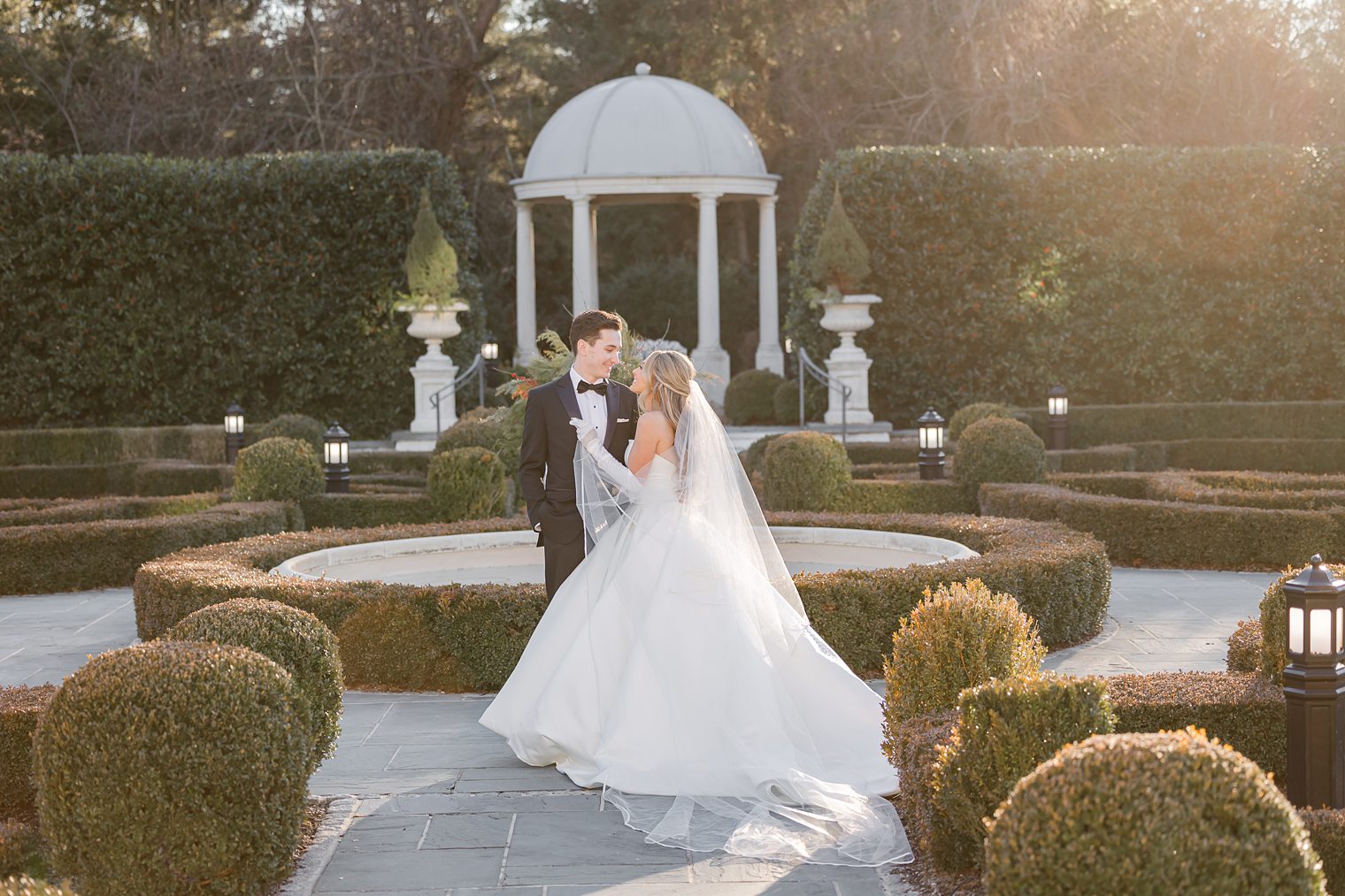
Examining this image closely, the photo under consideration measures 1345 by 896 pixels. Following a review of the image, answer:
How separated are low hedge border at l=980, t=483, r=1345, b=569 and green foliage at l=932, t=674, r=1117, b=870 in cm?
833

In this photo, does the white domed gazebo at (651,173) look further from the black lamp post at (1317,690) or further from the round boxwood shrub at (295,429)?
the black lamp post at (1317,690)

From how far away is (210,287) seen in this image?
77.9ft

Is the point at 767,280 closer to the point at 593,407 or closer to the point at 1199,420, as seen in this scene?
the point at 1199,420

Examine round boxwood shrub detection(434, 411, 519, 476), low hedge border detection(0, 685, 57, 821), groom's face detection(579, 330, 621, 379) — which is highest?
groom's face detection(579, 330, 621, 379)

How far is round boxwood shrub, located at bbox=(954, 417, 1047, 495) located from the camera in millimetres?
14617

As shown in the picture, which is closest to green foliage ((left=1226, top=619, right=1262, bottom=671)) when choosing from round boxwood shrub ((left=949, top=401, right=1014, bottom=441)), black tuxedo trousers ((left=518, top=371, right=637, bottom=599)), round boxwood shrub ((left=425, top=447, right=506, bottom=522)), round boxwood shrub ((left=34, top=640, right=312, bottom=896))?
black tuxedo trousers ((left=518, top=371, right=637, bottom=599))

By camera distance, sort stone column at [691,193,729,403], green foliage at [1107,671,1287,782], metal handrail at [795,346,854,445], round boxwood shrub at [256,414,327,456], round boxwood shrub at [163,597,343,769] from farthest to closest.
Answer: stone column at [691,193,729,403]
metal handrail at [795,346,854,445]
round boxwood shrub at [256,414,327,456]
green foliage at [1107,671,1287,782]
round boxwood shrub at [163,597,343,769]

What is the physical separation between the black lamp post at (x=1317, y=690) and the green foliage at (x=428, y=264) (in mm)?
18204

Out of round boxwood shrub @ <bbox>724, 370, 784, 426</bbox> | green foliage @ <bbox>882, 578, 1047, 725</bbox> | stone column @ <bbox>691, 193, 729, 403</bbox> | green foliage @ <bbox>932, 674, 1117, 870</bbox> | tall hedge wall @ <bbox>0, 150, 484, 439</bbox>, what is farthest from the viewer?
stone column @ <bbox>691, 193, 729, 403</bbox>

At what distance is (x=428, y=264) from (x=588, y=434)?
16018 mm

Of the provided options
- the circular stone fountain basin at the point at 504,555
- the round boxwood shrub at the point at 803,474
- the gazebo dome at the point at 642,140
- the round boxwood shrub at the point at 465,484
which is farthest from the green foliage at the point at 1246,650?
the gazebo dome at the point at 642,140

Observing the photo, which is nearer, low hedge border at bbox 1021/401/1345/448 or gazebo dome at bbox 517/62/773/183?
low hedge border at bbox 1021/401/1345/448

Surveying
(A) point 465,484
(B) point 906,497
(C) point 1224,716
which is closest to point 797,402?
(B) point 906,497

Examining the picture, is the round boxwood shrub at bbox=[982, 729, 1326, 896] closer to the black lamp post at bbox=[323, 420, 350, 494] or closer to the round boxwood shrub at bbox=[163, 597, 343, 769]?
the round boxwood shrub at bbox=[163, 597, 343, 769]
